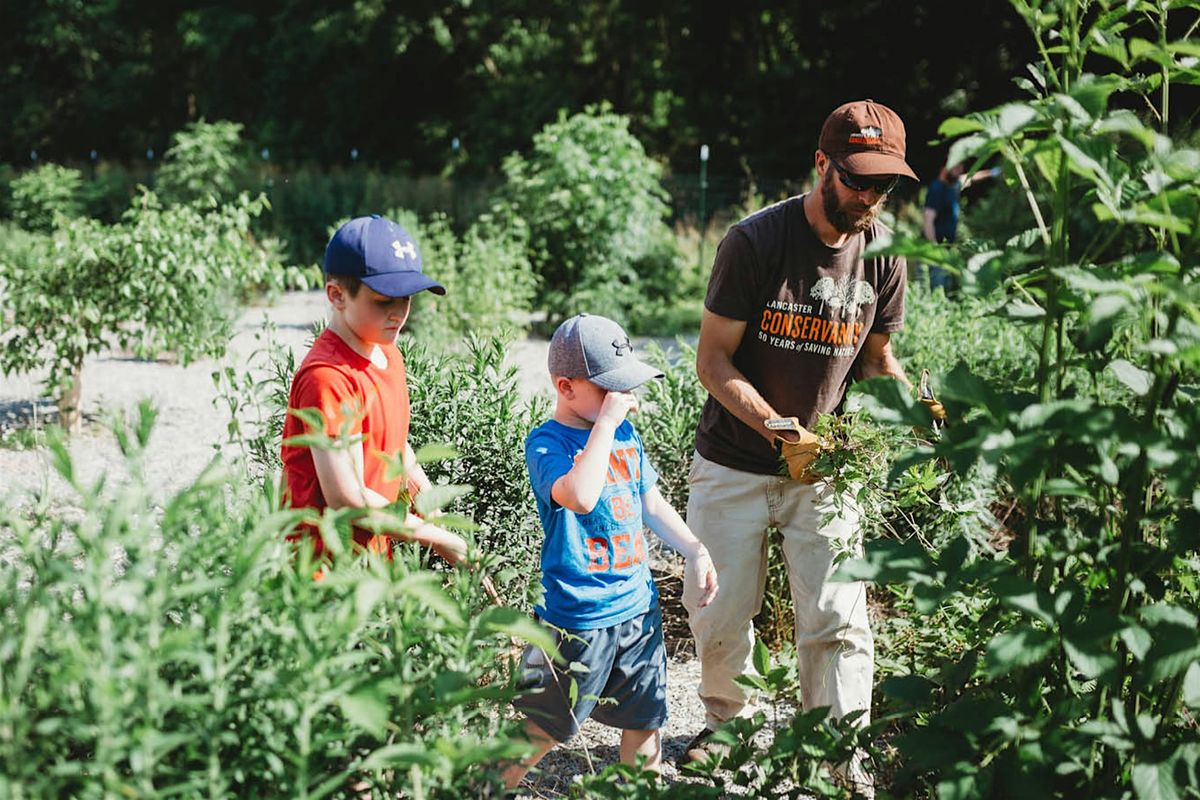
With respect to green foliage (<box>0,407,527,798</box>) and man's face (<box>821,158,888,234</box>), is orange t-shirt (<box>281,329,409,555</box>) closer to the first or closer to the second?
green foliage (<box>0,407,527,798</box>)

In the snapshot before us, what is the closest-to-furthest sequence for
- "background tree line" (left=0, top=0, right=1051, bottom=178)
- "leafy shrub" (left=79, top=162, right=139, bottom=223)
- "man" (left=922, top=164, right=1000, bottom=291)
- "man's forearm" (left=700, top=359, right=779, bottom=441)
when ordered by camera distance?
"man's forearm" (left=700, top=359, right=779, bottom=441), "man" (left=922, top=164, right=1000, bottom=291), "leafy shrub" (left=79, top=162, right=139, bottom=223), "background tree line" (left=0, top=0, right=1051, bottom=178)

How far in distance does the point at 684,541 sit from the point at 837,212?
988mm

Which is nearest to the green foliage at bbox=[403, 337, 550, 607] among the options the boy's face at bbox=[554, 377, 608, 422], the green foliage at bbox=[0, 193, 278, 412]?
the boy's face at bbox=[554, 377, 608, 422]

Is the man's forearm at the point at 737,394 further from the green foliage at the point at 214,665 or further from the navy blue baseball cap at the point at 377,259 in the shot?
the green foliage at the point at 214,665

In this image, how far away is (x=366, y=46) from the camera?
93.5ft

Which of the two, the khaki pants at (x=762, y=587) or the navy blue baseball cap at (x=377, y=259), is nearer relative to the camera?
the navy blue baseball cap at (x=377, y=259)

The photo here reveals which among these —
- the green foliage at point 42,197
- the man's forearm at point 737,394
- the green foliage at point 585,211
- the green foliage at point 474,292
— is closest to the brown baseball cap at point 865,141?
the man's forearm at point 737,394

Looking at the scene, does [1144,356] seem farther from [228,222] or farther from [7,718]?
[228,222]

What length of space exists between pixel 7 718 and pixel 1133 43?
1.84 m

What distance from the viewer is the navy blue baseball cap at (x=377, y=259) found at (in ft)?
8.27

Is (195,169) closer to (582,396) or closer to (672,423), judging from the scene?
(672,423)

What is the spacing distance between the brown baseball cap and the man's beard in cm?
6

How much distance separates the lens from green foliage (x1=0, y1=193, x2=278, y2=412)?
660 centimetres

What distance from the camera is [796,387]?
3172 millimetres
